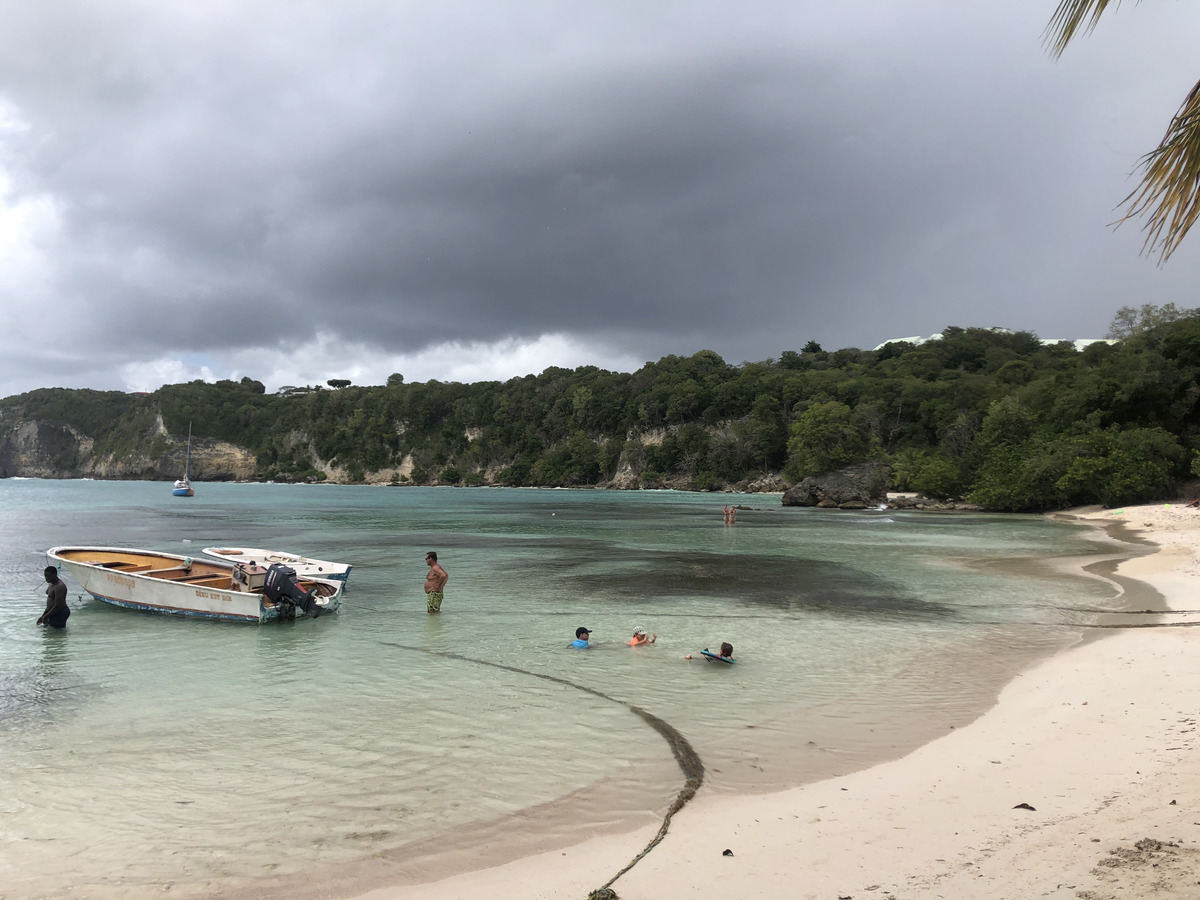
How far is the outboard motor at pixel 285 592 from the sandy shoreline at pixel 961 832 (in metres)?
11.4

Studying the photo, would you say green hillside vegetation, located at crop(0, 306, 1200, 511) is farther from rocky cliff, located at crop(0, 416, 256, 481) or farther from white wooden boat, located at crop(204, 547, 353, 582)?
white wooden boat, located at crop(204, 547, 353, 582)

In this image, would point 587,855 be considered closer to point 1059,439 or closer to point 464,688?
point 464,688

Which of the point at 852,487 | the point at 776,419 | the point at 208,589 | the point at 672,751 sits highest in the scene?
the point at 776,419

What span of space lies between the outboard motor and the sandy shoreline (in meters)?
11.4

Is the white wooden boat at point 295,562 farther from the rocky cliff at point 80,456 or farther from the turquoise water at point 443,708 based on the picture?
the rocky cliff at point 80,456

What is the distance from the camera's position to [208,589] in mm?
14641

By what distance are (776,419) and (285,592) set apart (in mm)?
103892

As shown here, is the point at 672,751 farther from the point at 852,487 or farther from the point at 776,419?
the point at 776,419

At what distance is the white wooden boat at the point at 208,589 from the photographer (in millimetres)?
14617

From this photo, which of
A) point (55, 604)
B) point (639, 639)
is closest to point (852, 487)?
point (639, 639)

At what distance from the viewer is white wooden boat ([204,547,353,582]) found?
719 inches

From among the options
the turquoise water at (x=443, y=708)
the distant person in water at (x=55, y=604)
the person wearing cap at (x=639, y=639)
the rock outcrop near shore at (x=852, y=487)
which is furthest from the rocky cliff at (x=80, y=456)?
the person wearing cap at (x=639, y=639)

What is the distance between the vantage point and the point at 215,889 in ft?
15.2

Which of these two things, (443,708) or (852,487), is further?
(852,487)
